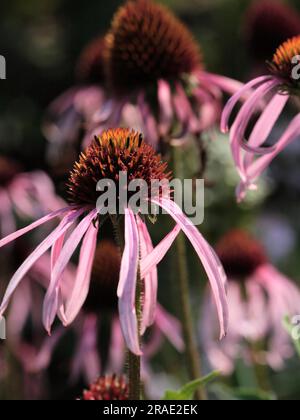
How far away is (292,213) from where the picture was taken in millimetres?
2924

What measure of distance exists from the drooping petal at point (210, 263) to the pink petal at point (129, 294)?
0.05 metres

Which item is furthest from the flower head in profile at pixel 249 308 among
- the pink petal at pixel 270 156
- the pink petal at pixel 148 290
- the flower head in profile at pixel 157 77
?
the pink petal at pixel 148 290

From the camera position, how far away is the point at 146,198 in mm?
741

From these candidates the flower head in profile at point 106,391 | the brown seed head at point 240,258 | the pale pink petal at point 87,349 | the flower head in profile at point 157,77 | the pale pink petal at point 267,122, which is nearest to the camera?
the flower head in profile at point 106,391

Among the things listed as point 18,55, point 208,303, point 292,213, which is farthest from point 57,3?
point 208,303

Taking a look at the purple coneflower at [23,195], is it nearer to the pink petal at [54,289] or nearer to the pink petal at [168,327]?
the pink petal at [168,327]

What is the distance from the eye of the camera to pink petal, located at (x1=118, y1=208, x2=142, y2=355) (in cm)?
59

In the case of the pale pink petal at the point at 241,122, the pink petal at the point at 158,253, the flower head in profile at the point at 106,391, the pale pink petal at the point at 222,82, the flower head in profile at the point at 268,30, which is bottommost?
the flower head in profile at the point at 106,391

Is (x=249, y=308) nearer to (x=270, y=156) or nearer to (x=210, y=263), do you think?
(x=270, y=156)

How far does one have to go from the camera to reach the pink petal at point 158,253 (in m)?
0.69

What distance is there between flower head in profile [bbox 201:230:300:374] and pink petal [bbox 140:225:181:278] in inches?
24.9

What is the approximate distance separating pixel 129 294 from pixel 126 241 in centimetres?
7

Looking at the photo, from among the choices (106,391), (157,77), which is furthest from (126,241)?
(157,77)
